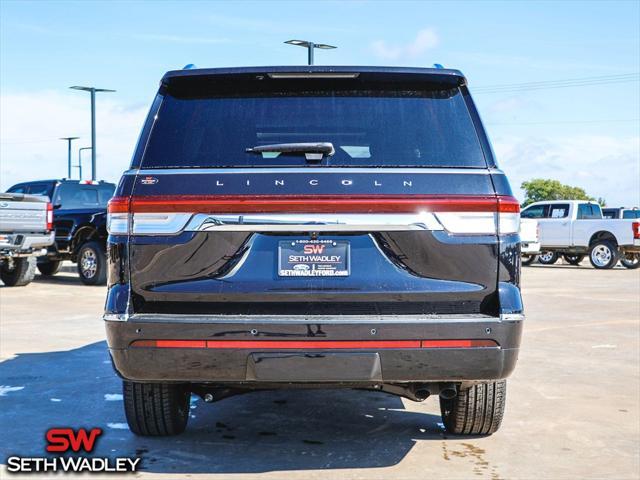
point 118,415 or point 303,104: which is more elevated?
point 303,104

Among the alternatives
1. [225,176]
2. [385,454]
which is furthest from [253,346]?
[385,454]

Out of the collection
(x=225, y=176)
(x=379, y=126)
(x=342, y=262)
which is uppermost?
(x=379, y=126)

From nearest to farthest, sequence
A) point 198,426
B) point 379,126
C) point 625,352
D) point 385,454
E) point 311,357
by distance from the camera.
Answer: point 311,357 < point 379,126 < point 385,454 < point 198,426 < point 625,352

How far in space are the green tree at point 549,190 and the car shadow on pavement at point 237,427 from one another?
3949 inches

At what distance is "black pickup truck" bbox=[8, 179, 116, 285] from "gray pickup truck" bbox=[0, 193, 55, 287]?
752 millimetres

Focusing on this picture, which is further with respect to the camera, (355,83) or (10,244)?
(10,244)

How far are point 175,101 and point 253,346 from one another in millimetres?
1377

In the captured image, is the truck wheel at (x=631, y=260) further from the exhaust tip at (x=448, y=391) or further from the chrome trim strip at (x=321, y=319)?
the chrome trim strip at (x=321, y=319)

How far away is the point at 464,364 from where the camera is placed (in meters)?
4.07

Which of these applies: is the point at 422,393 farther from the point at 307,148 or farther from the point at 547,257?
the point at 547,257

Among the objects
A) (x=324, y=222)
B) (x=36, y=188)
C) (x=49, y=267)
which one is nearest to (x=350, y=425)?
(x=324, y=222)

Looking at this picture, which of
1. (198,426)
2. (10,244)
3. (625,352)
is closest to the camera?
(198,426)

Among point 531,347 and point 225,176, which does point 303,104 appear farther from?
point 531,347

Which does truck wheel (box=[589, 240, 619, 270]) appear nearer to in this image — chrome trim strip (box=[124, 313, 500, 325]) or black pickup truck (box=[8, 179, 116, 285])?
black pickup truck (box=[8, 179, 116, 285])
